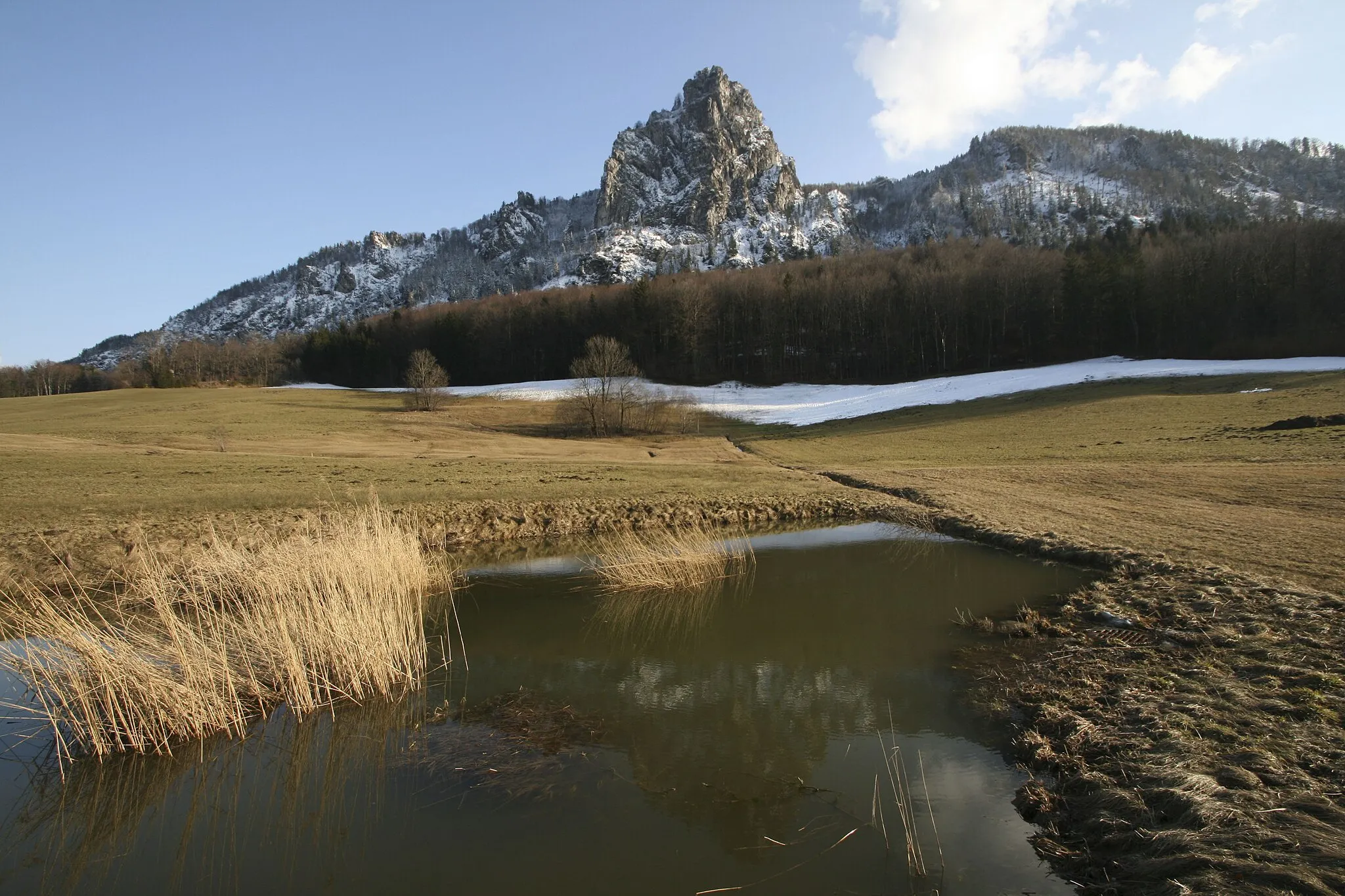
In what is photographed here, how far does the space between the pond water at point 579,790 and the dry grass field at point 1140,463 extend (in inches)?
348

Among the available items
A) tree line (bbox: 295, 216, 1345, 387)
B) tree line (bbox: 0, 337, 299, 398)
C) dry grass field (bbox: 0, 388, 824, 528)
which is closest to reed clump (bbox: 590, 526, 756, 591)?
dry grass field (bbox: 0, 388, 824, 528)

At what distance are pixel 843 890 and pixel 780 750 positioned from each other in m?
2.19

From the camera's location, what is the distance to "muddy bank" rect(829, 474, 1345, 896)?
4.62 m

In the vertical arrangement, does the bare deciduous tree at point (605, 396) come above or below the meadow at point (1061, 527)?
above

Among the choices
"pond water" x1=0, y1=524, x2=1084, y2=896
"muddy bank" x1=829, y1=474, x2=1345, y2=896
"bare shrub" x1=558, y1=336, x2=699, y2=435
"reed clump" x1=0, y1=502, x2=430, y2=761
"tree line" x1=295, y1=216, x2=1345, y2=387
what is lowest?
"pond water" x1=0, y1=524, x2=1084, y2=896

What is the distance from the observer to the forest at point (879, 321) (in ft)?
225

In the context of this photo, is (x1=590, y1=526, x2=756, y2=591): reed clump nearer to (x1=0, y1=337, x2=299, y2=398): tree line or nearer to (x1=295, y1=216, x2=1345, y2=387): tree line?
(x1=295, y1=216, x2=1345, y2=387): tree line

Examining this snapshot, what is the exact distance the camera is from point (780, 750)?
7.18 meters

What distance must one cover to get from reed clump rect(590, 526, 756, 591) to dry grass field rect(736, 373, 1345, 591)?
8.02 metres

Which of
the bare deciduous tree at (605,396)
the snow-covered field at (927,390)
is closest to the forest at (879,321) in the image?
the snow-covered field at (927,390)

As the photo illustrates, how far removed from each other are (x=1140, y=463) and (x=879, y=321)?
58070 millimetres

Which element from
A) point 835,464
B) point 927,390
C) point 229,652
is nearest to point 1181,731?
point 229,652

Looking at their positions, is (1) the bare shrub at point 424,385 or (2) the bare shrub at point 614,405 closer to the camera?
(2) the bare shrub at point 614,405

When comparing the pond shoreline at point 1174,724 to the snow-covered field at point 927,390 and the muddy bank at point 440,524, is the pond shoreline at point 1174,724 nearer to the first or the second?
the muddy bank at point 440,524
